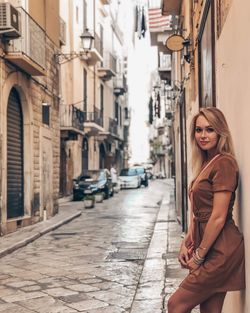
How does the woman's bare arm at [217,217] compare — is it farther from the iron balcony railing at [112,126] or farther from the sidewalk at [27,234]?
the iron balcony railing at [112,126]

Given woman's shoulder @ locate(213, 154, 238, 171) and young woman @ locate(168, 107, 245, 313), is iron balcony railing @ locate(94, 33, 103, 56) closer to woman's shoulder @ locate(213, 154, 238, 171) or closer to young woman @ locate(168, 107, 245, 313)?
young woman @ locate(168, 107, 245, 313)

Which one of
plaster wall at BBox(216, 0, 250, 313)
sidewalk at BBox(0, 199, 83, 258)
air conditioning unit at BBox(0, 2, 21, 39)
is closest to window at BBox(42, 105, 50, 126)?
sidewalk at BBox(0, 199, 83, 258)

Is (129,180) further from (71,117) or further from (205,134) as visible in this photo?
(205,134)

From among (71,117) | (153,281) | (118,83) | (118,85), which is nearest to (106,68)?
(118,85)

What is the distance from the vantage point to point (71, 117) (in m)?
28.4

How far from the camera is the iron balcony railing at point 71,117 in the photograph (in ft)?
91.3

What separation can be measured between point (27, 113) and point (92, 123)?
18772 millimetres

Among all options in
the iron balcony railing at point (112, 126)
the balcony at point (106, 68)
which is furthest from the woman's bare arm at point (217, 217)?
the iron balcony railing at point (112, 126)

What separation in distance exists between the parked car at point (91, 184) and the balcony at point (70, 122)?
2160mm

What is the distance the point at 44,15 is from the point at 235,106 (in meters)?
14.1

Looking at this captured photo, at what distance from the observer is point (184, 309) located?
3.28 meters

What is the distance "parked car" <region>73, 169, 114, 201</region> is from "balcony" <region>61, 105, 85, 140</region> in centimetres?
216

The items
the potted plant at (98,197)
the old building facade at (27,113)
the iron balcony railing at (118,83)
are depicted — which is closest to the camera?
the old building facade at (27,113)

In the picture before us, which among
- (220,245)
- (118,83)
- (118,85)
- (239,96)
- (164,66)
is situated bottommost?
(220,245)
